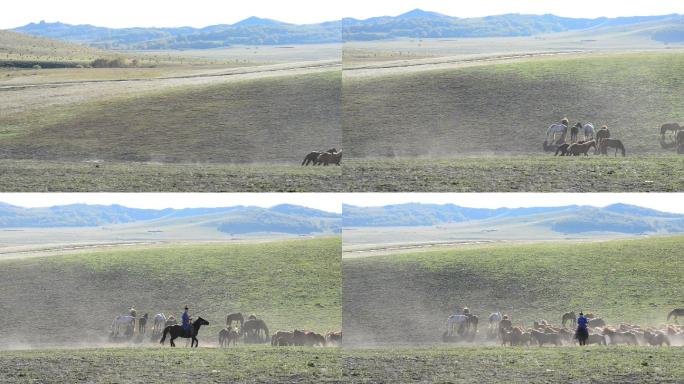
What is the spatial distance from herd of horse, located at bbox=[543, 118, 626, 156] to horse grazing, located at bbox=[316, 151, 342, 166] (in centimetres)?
1564

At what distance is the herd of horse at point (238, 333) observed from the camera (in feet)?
165

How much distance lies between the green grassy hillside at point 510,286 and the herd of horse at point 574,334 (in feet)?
7.95

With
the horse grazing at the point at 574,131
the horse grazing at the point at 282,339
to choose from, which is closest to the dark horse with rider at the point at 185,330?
the horse grazing at the point at 282,339

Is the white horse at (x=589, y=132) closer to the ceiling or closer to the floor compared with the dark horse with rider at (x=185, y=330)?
closer to the ceiling

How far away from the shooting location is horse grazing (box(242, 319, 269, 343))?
52562mm

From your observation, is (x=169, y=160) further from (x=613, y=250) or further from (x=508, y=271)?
(x=613, y=250)

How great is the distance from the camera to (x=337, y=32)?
101 metres

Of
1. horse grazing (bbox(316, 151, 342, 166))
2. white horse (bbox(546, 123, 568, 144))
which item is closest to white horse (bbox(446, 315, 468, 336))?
horse grazing (bbox(316, 151, 342, 166))

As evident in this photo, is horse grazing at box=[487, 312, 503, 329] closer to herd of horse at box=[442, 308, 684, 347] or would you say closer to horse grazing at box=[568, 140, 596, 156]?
herd of horse at box=[442, 308, 684, 347]

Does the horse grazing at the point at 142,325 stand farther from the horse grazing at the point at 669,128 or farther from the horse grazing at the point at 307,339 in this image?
the horse grazing at the point at 669,128

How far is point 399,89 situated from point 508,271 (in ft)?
69.5

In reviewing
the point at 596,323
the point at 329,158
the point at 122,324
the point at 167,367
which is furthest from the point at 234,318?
the point at 596,323

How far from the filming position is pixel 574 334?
44969 mm

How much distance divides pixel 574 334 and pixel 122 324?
92.3 feet
